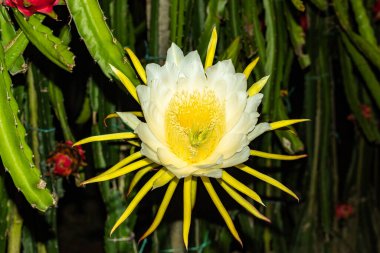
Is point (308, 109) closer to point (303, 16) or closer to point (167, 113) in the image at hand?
point (303, 16)

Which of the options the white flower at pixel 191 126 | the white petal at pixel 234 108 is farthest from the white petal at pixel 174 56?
the white petal at pixel 234 108

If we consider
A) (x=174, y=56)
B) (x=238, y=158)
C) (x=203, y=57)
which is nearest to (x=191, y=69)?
(x=174, y=56)

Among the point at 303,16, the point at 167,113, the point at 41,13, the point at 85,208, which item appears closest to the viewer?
the point at 167,113

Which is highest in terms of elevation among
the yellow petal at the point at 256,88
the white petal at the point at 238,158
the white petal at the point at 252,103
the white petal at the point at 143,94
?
the yellow petal at the point at 256,88

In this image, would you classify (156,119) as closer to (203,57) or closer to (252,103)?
(252,103)

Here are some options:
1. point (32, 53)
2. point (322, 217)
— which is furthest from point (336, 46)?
point (32, 53)

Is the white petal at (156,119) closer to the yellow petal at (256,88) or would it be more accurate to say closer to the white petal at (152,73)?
the white petal at (152,73)

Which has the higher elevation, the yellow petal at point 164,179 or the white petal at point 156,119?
the white petal at point 156,119

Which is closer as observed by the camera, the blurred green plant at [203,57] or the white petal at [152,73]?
the white petal at [152,73]
